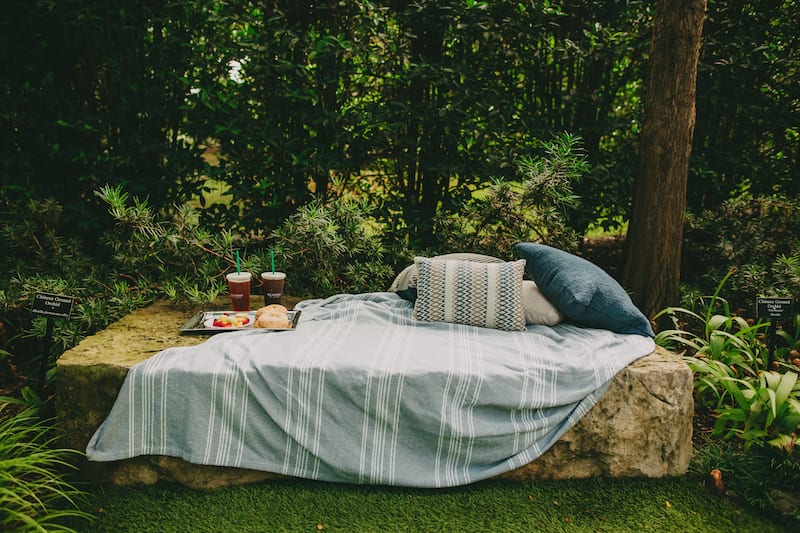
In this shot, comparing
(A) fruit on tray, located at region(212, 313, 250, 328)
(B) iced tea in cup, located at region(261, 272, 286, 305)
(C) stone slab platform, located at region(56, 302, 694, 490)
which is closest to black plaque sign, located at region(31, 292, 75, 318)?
(C) stone slab platform, located at region(56, 302, 694, 490)

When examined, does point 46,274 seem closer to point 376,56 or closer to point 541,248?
point 376,56

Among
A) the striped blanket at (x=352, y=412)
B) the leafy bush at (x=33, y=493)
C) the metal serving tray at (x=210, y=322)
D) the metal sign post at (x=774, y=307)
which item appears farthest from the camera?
the metal serving tray at (x=210, y=322)

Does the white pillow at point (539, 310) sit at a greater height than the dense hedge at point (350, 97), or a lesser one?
lesser

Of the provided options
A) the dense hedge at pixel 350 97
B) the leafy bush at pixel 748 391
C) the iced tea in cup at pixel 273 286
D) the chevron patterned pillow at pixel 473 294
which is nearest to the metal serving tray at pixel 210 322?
Answer: the iced tea in cup at pixel 273 286

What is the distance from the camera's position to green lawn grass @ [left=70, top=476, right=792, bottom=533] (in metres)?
2.12

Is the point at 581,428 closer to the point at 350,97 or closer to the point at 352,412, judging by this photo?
the point at 352,412

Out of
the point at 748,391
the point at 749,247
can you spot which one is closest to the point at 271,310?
the point at 748,391

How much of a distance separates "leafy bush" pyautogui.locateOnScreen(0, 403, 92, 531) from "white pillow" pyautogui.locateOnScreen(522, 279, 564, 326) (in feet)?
7.13

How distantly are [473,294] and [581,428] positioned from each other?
82cm

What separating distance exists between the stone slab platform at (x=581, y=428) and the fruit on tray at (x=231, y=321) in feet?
1.16

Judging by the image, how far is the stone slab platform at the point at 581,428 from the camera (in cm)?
229

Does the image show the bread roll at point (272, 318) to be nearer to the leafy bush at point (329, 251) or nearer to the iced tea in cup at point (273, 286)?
the iced tea in cup at point (273, 286)

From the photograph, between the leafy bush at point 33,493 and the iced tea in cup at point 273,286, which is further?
the iced tea in cup at point 273,286

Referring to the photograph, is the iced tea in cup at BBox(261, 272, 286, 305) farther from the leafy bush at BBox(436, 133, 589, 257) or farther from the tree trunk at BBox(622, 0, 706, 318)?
the tree trunk at BBox(622, 0, 706, 318)
